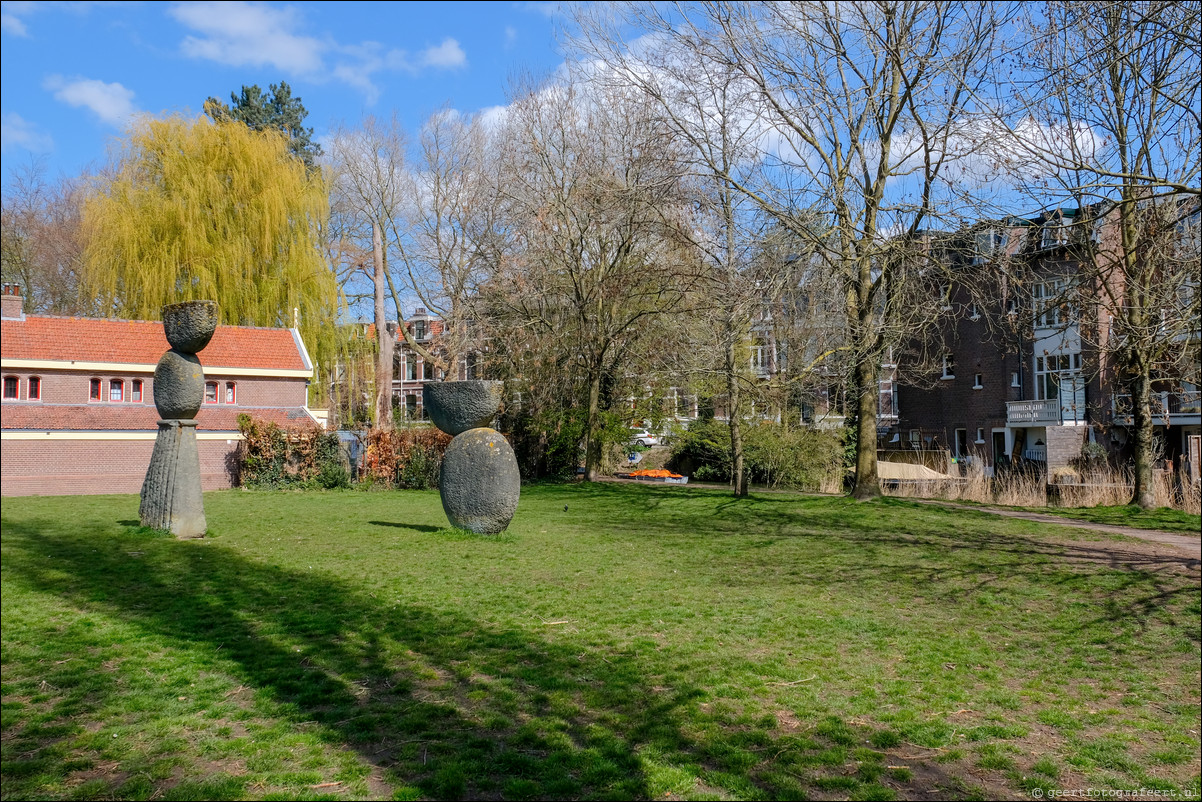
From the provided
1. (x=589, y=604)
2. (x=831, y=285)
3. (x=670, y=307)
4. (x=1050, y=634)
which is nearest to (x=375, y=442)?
(x=670, y=307)

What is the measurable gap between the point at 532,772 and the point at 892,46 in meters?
13.1

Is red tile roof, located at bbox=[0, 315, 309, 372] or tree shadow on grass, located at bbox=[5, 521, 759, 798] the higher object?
red tile roof, located at bbox=[0, 315, 309, 372]

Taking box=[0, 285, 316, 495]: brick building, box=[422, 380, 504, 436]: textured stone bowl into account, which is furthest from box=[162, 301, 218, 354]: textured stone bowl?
box=[422, 380, 504, 436]: textured stone bowl

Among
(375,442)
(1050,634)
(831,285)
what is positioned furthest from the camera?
(375,442)

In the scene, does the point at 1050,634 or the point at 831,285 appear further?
the point at 831,285

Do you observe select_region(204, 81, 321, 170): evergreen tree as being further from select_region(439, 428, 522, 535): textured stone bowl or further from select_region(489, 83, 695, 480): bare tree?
select_region(439, 428, 522, 535): textured stone bowl

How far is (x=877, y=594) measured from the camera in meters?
9.43

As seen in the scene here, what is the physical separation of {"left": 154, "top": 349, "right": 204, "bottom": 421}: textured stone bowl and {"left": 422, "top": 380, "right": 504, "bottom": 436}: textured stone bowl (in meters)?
3.50

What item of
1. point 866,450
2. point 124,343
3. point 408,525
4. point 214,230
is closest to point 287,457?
point 214,230

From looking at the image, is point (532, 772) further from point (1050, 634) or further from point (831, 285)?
point (831, 285)

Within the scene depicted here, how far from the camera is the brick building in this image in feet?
13.1

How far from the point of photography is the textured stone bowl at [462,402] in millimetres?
13281

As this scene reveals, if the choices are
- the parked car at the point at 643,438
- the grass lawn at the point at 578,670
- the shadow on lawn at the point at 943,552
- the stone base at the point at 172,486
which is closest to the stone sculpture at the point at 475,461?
the grass lawn at the point at 578,670

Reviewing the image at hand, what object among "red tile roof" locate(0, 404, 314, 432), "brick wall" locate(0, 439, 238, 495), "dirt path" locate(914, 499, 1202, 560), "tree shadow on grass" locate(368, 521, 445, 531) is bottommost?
"tree shadow on grass" locate(368, 521, 445, 531)
